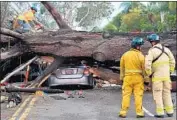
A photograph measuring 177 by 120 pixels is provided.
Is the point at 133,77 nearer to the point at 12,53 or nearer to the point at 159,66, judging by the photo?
the point at 159,66

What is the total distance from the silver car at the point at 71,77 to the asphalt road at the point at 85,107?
2.05ft

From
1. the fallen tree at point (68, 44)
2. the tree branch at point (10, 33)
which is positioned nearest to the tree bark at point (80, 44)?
the fallen tree at point (68, 44)

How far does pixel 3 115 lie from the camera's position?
10.8 metres

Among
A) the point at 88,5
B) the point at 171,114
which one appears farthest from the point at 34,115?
the point at 88,5

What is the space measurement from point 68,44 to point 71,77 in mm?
1274

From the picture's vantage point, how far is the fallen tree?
49.1 feet

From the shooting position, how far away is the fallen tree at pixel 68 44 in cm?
1497

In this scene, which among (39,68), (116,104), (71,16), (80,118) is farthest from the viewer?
(71,16)

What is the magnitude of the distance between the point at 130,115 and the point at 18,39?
20.8 ft

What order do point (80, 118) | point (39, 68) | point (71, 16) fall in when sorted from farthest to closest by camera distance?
point (71, 16), point (39, 68), point (80, 118)

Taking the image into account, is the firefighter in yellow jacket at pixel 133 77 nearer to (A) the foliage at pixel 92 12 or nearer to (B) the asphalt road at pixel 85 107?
(B) the asphalt road at pixel 85 107

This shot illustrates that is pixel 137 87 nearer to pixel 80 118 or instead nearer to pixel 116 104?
pixel 80 118

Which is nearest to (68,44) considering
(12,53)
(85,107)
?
(12,53)

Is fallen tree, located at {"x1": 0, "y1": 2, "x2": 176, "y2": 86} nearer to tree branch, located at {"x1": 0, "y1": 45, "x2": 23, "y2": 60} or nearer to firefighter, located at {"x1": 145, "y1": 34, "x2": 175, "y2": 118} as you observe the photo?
tree branch, located at {"x1": 0, "y1": 45, "x2": 23, "y2": 60}
